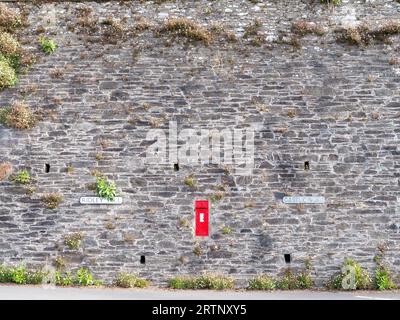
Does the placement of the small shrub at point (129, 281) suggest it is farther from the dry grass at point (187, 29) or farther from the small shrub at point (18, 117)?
the dry grass at point (187, 29)

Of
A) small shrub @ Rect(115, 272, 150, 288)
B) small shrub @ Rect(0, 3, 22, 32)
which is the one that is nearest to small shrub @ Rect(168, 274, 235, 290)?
small shrub @ Rect(115, 272, 150, 288)

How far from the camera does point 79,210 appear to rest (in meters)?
12.3

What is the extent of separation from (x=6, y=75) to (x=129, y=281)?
5.63 m

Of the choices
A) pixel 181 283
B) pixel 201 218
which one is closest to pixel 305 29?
pixel 201 218

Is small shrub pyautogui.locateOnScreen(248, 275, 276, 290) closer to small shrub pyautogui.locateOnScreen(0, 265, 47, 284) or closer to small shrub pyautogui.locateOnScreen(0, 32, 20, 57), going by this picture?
small shrub pyautogui.locateOnScreen(0, 265, 47, 284)

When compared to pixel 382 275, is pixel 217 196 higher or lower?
higher

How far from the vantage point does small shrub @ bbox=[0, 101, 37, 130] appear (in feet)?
41.3

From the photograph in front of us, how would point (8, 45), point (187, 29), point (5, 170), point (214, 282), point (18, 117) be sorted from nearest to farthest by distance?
point (214, 282), point (5, 170), point (18, 117), point (8, 45), point (187, 29)

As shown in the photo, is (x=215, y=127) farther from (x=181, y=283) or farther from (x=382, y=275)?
(x=382, y=275)

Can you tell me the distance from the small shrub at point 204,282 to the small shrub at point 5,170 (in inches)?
175

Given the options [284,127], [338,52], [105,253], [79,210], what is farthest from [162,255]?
[338,52]

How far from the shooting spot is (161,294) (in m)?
11.3

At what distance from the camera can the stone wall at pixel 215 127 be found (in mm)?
12094

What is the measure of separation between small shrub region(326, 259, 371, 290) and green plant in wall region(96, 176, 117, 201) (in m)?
5.17
